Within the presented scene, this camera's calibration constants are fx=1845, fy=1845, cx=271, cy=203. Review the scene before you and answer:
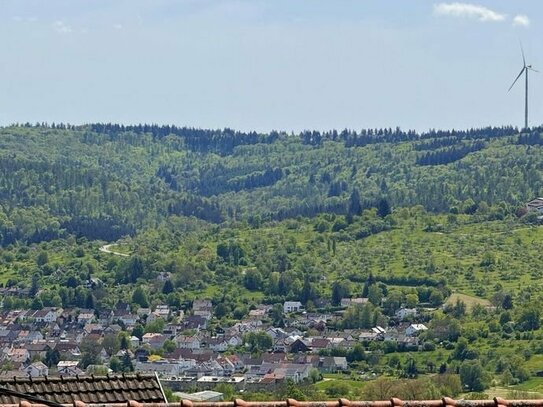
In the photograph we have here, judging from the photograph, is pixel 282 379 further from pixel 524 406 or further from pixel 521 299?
pixel 524 406

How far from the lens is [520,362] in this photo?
511ft

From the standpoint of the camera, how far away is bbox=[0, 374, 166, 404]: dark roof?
62.3ft

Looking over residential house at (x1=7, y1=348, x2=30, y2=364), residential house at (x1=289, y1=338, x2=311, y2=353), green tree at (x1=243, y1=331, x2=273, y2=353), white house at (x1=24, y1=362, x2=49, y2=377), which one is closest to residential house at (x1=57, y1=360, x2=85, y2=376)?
white house at (x1=24, y1=362, x2=49, y2=377)

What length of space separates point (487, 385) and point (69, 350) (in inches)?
2377

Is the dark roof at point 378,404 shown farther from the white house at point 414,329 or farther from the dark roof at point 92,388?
the white house at point 414,329

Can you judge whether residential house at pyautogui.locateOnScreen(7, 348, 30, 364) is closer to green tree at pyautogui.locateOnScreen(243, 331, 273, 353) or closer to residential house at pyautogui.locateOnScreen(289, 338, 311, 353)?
green tree at pyautogui.locateOnScreen(243, 331, 273, 353)

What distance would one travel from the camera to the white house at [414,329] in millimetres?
187562

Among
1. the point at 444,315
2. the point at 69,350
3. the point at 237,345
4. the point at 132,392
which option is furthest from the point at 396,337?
the point at 132,392

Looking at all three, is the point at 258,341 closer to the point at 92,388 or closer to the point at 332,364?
the point at 332,364

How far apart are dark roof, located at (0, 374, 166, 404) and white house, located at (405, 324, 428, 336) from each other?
168255 mm

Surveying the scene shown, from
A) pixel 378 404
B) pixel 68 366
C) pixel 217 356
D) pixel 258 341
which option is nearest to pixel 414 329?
pixel 258 341

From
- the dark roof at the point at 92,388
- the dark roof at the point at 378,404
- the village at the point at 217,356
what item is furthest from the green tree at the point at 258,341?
the dark roof at the point at 378,404

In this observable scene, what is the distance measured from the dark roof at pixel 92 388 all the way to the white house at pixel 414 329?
168 meters

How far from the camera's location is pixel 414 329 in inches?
7446
